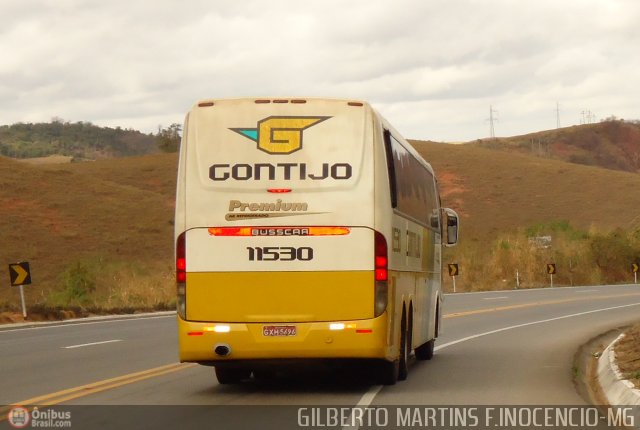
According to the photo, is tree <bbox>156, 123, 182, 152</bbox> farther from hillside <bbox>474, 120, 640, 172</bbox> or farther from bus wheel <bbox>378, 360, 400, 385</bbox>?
bus wheel <bbox>378, 360, 400, 385</bbox>

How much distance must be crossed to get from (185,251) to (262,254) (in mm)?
891

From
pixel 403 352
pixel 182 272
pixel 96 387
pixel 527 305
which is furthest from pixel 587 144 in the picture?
pixel 182 272

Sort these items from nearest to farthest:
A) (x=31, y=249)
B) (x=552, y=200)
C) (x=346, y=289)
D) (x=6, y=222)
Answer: (x=346, y=289), (x=31, y=249), (x=6, y=222), (x=552, y=200)

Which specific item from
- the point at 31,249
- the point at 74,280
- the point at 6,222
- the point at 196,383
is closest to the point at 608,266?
the point at 74,280

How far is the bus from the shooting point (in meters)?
13.7

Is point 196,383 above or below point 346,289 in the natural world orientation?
below

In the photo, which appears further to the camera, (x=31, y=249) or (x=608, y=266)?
(x=31, y=249)

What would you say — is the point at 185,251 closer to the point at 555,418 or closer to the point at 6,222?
the point at 555,418

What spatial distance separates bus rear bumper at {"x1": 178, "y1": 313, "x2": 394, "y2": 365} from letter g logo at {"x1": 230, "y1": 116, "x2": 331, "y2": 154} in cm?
209

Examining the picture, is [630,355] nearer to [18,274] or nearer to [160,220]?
[18,274]

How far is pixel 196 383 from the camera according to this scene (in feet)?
50.3

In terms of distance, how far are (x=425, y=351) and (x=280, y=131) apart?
270 inches

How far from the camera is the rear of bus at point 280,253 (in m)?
13.7

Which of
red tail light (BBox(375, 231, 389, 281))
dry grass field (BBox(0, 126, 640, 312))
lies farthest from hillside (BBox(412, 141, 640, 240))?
red tail light (BBox(375, 231, 389, 281))
